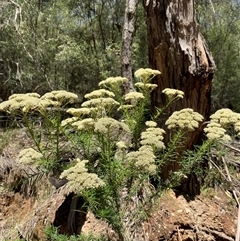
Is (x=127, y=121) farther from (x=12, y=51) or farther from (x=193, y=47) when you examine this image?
(x=12, y=51)

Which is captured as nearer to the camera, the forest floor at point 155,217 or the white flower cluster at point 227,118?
the white flower cluster at point 227,118

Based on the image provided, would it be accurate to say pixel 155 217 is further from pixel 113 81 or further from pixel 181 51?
pixel 181 51

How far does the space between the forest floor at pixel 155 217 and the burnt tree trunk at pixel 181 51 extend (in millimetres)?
636

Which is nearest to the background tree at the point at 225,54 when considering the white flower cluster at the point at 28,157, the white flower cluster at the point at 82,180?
the white flower cluster at the point at 28,157

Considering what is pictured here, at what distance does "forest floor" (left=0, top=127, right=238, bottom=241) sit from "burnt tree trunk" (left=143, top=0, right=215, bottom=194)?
0.64 metres

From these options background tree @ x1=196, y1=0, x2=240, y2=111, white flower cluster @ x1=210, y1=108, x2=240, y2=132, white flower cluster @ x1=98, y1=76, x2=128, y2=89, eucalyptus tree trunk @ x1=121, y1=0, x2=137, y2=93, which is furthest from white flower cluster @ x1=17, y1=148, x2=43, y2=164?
background tree @ x1=196, y1=0, x2=240, y2=111

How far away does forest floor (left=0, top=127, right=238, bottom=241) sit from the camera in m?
3.15

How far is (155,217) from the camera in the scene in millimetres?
3232

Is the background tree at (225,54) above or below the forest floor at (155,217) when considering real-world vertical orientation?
above

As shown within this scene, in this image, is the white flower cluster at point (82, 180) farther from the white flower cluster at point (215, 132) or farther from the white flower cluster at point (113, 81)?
the white flower cluster at point (113, 81)

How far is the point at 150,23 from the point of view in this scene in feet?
10.1

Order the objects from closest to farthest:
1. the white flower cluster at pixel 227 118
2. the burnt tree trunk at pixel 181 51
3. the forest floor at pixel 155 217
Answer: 1. the white flower cluster at pixel 227 118
2. the burnt tree trunk at pixel 181 51
3. the forest floor at pixel 155 217

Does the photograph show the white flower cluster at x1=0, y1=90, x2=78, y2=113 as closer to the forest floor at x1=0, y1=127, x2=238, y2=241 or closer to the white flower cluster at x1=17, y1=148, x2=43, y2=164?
the white flower cluster at x1=17, y1=148, x2=43, y2=164

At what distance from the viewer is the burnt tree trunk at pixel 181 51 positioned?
2947 mm
